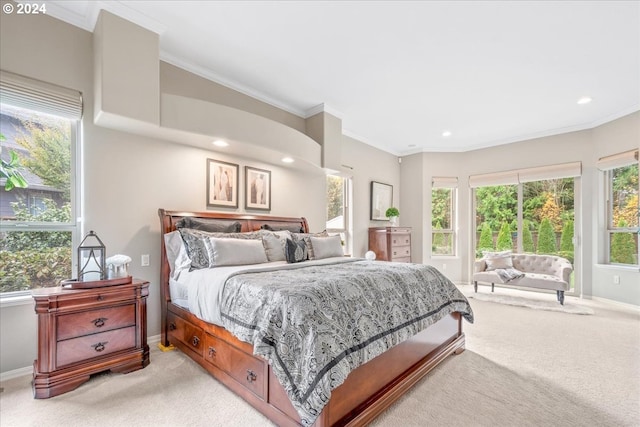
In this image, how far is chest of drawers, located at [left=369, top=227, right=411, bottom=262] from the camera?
546cm

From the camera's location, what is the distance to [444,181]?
21.7ft

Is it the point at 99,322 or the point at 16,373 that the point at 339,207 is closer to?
the point at 99,322

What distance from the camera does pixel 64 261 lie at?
2.60 m

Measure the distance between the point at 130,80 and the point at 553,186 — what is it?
22.6ft

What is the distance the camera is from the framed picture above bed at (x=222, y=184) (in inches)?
139

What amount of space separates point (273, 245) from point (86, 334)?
175cm

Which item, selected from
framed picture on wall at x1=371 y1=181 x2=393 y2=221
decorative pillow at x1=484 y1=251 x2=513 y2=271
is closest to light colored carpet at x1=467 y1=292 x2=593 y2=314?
decorative pillow at x1=484 y1=251 x2=513 y2=271

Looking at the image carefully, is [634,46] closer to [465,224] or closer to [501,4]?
[501,4]

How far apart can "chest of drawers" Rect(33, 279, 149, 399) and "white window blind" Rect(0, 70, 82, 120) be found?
58.9 inches

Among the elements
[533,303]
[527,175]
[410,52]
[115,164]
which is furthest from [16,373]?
[527,175]

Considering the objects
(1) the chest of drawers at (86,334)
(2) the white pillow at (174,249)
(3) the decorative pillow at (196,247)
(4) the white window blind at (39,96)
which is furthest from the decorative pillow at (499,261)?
(4) the white window blind at (39,96)

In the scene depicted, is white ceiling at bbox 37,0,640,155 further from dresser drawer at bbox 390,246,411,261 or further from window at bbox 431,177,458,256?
dresser drawer at bbox 390,246,411,261

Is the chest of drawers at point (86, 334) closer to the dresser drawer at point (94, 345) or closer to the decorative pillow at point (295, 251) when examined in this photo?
the dresser drawer at point (94, 345)

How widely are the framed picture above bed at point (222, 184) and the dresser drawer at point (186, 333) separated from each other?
4.42ft
